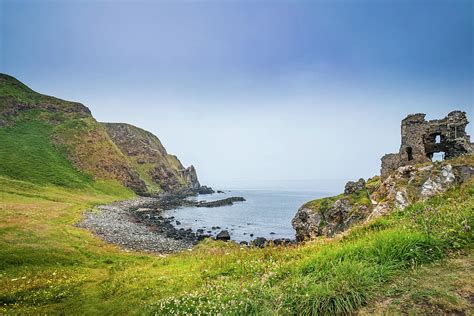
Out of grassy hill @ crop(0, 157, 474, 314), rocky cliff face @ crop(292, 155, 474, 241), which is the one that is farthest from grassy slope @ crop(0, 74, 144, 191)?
rocky cliff face @ crop(292, 155, 474, 241)

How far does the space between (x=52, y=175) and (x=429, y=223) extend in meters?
120

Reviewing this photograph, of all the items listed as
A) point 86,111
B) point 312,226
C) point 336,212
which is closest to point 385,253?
point 336,212

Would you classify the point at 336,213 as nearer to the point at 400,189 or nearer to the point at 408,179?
the point at 408,179

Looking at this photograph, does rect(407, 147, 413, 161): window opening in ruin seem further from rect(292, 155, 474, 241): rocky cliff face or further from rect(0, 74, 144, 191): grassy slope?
rect(0, 74, 144, 191): grassy slope

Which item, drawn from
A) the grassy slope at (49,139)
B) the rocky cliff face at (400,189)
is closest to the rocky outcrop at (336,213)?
the rocky cliff face at (400,189)

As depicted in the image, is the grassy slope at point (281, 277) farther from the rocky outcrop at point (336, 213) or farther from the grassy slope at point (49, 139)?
the grassy slope at point (49, 139)

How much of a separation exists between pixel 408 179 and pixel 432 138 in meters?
14.6

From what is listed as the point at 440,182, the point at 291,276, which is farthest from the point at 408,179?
the point at 291,276

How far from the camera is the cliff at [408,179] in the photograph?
18.1m

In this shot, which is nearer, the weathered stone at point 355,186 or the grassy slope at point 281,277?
the grassy slope at point 281,277

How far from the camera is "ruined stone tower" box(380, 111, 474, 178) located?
29000 millimetres

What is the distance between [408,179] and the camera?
2120 centimetres

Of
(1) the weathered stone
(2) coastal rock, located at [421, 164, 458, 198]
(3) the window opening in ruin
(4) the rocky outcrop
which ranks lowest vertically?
(4) the rocky outcrop

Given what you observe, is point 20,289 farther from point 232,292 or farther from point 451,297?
point 451,297
